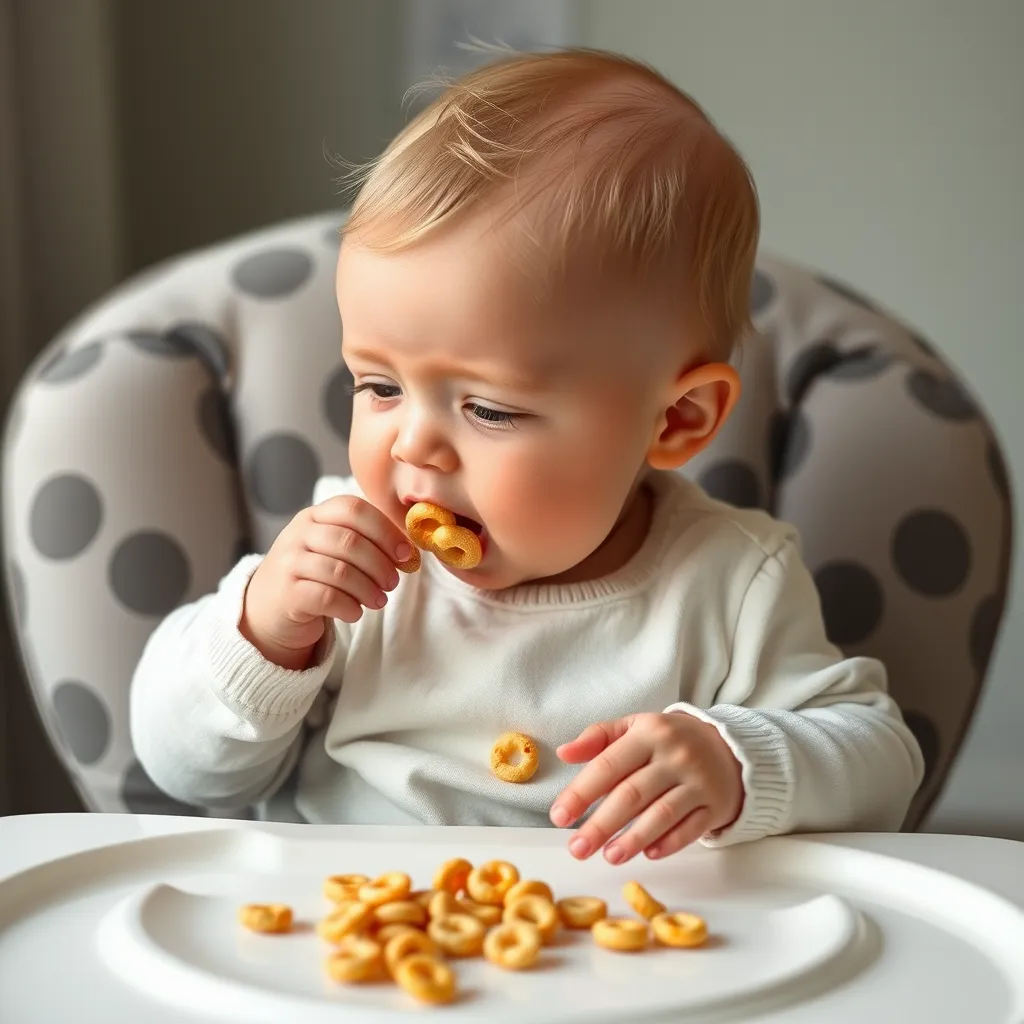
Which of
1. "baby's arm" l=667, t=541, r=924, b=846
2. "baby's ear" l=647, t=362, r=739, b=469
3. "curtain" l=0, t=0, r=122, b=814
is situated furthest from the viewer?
"curtain" l=0, t=0, r=122, b=814

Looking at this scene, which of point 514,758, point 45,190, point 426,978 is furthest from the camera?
point 45,190

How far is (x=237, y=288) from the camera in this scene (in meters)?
1.06

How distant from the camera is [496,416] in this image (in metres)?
0.78

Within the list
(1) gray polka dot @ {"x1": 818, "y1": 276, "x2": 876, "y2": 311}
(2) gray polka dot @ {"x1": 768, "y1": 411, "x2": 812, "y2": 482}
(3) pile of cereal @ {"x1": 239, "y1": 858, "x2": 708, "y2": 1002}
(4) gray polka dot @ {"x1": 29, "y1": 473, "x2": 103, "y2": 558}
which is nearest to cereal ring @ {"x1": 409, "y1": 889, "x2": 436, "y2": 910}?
(3) pile of cereal @ {"x1": 239, "y1": 858, "x2": 708, "y2": 1002}

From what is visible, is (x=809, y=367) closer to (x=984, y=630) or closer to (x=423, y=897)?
(x=984, y=630)

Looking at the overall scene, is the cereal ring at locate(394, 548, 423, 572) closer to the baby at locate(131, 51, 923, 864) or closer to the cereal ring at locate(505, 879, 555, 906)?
the baby at locate(131, 51, 923, 864)

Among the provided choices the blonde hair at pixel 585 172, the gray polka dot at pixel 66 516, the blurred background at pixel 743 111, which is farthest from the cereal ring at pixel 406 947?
the blurred background at pixel 743 111

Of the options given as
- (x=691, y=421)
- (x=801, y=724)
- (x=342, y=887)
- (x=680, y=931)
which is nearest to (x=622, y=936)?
(x=680, y=931)

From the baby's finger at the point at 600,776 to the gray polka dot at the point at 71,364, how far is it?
0.52 metres

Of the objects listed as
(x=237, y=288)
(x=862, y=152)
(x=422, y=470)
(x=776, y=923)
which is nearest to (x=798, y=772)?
(x=776, y=923)

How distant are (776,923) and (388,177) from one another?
465 mm

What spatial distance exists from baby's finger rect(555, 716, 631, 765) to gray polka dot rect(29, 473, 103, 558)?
1.40 ft

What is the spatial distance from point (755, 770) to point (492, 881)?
0.58 feet

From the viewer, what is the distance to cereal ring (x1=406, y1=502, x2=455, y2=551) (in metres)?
0.78
